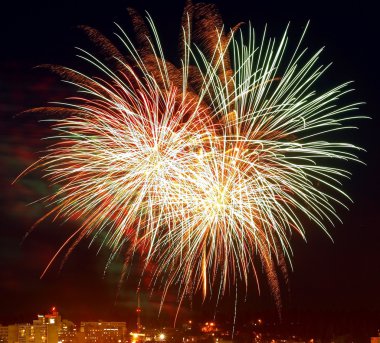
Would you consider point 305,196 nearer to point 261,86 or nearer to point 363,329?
point 261,86

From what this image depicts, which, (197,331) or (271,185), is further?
(197,331)

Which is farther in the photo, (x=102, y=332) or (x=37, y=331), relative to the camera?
(x=37, y=331)

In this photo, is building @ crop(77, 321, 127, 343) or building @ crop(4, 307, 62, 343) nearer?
building @ crop(77, 321, 127, 343)

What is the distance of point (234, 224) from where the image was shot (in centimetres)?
1084

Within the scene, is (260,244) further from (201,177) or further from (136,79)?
(136,79)

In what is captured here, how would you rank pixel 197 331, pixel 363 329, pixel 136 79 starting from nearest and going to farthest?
pixel 136 79 < pixel 197 331 < pixel 363 329

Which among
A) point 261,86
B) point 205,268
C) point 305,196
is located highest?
point 261,86

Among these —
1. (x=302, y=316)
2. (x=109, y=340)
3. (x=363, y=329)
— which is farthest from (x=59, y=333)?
(x=363, y=329)

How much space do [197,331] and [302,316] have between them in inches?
418

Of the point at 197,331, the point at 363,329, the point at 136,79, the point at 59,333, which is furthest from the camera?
the point at 59,333

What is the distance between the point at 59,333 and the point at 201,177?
3691 centimetres

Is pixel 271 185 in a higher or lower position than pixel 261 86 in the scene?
lower

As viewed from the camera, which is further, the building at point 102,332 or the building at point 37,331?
the building at point 37,331

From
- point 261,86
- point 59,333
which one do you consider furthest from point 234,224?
point 59,333
